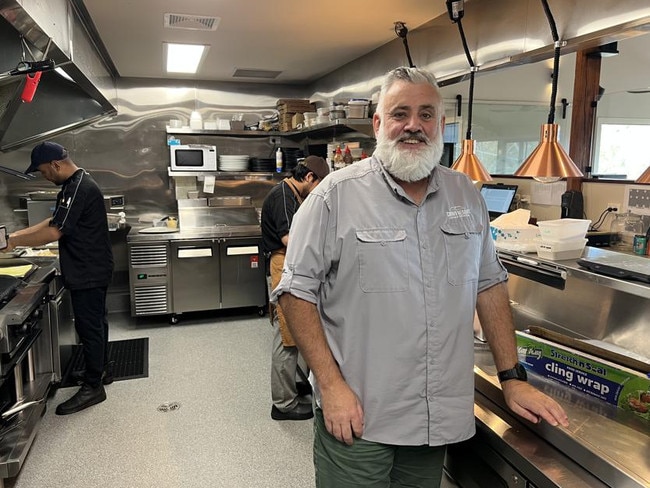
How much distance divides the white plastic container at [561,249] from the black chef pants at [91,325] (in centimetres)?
273

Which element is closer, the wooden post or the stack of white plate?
the wooden post

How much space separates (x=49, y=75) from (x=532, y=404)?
3.43 m

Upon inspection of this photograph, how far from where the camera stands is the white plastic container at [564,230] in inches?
67.3

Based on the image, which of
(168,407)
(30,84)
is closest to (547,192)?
(168,407)

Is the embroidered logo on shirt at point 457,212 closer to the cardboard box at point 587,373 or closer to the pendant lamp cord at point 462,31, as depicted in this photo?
the cardboard box at point 587,373

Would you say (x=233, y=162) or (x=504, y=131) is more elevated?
(x=504, y=131)

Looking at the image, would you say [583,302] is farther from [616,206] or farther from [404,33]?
[404,33]

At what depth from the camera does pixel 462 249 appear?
1.41 metres

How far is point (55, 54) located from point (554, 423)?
260cm

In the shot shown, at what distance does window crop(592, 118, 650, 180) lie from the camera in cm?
538

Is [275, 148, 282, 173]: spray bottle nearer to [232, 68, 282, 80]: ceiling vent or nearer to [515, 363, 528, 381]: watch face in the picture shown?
[232, 68, 282, 80]: ceiling vent

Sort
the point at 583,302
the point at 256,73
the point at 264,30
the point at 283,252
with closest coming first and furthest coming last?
the point at 583,302
the point at 283,252
the point at 264,30
the point at 256,73

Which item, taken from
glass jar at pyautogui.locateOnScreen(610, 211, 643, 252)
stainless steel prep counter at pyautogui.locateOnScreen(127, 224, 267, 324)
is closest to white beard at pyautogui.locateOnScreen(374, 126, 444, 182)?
glass jar at pyautogui.locateOnScreen(610, 211, 643, 252)

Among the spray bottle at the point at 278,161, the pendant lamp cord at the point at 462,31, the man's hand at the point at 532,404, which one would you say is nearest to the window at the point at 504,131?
the pendant lamp cord at the point at 462,31
